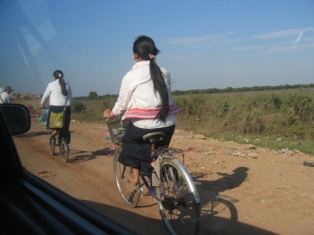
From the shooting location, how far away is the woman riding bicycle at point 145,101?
3451 mm

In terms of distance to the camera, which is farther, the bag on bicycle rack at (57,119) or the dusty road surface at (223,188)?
the bag on bicycle rack at (57,119)

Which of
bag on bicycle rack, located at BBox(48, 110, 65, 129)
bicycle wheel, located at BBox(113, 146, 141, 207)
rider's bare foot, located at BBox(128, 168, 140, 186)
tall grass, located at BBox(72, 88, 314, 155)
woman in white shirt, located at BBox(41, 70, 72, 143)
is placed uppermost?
woman in white shirt, located at BBox(41, 70, 72, 143)

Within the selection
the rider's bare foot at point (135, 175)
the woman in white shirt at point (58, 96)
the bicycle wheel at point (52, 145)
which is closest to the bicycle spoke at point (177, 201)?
the rider's bare foot at point (135, 175)

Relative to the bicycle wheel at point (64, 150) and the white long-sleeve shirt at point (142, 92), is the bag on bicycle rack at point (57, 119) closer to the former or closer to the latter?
Result: the bicycle wheel at point (64, 150)

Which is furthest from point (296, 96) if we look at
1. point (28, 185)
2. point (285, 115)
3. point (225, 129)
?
point (28, 185)

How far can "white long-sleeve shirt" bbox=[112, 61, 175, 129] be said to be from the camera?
3.45m

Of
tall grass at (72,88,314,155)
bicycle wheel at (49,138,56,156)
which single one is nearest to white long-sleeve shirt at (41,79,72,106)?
bicycle wheel at (49,138,56,156)

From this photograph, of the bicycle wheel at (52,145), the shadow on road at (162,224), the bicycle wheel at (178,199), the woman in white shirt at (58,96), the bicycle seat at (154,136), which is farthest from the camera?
the bicycle wheel at (52,145)

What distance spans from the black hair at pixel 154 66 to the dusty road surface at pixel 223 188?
1.19 meters

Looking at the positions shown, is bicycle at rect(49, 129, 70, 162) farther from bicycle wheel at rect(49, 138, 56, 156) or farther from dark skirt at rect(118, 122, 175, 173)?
dark skirt at rect(118, 122, 175, 173)

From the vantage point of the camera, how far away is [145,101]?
3451 mm

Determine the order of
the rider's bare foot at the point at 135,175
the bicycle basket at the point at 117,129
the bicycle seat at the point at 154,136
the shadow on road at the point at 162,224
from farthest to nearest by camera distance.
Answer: the bicycle basket at the point at 117,129, the rider's bare foot at the point at 135,175, the bicycle seat at the point at 154,136, the shadow on road at the point at 162,224

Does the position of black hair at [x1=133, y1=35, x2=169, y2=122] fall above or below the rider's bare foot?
above

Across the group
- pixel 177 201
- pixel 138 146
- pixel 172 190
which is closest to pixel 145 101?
pixel 138 146
